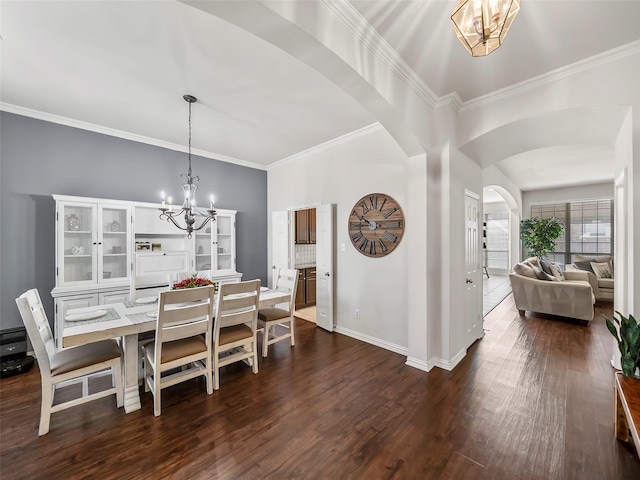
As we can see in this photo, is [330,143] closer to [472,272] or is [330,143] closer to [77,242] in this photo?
[472,272]

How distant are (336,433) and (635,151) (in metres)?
3.22

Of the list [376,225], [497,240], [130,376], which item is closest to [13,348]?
[130,376]

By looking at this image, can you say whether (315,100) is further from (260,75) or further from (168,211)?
(168,211)

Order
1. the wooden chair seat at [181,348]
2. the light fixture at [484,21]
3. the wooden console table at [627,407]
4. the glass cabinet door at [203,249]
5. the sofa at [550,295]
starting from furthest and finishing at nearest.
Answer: the glass cabinet door at [203,249] < the sofa at [550,295] < the wooden chair seat at [181,348] < the wooden console table at [627,407] < the light fixture at [484,21]

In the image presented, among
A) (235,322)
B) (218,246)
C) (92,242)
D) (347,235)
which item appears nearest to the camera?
(235,322)

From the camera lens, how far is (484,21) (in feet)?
4.05

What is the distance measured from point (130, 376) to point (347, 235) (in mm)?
2916

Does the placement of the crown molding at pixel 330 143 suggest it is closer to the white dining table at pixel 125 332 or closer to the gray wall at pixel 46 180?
the gray wall at pixel 46 180

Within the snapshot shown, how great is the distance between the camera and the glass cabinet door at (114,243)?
137 inches

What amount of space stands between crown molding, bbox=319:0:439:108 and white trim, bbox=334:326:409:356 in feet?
9.37

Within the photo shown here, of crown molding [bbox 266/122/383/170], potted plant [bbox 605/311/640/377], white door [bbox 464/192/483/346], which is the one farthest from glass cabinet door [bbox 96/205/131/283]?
potted plant [bbox 605/311/640/377]

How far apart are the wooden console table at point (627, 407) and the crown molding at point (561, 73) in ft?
8.13

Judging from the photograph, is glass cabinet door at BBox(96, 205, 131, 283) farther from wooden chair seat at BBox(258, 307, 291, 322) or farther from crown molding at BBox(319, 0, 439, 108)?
crown molding at BBox(319, 0, 439, 108)

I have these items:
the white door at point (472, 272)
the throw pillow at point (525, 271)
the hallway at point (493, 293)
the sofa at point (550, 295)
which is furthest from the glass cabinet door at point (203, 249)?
the throw pillow at point (525, 271)
